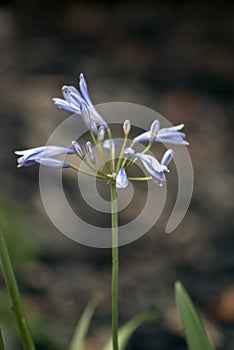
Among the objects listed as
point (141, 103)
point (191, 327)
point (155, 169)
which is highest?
point (141, 103)

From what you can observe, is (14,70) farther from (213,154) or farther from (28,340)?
(28,340)

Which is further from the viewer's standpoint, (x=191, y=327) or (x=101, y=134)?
(x=191, y=327)

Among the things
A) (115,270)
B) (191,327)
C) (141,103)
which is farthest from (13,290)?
(141,103)

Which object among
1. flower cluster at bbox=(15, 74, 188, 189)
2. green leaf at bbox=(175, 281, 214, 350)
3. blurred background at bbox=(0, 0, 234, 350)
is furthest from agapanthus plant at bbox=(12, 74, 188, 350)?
blurred background at bbox=(0, 0, 234, 350)

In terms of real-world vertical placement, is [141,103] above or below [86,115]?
above

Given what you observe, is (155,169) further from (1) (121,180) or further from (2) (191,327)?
(2) (191,327)

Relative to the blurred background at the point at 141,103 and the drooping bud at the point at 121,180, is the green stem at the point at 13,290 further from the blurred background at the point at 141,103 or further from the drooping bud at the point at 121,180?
the blurred background at the point at 141,103

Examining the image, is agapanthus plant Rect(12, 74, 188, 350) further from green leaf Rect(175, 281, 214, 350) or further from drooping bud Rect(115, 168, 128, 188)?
green leaf Rect(175, 281, 214, 350)

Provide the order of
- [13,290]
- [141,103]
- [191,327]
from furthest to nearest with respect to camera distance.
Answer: [141,103], [191,327], [13,290]
